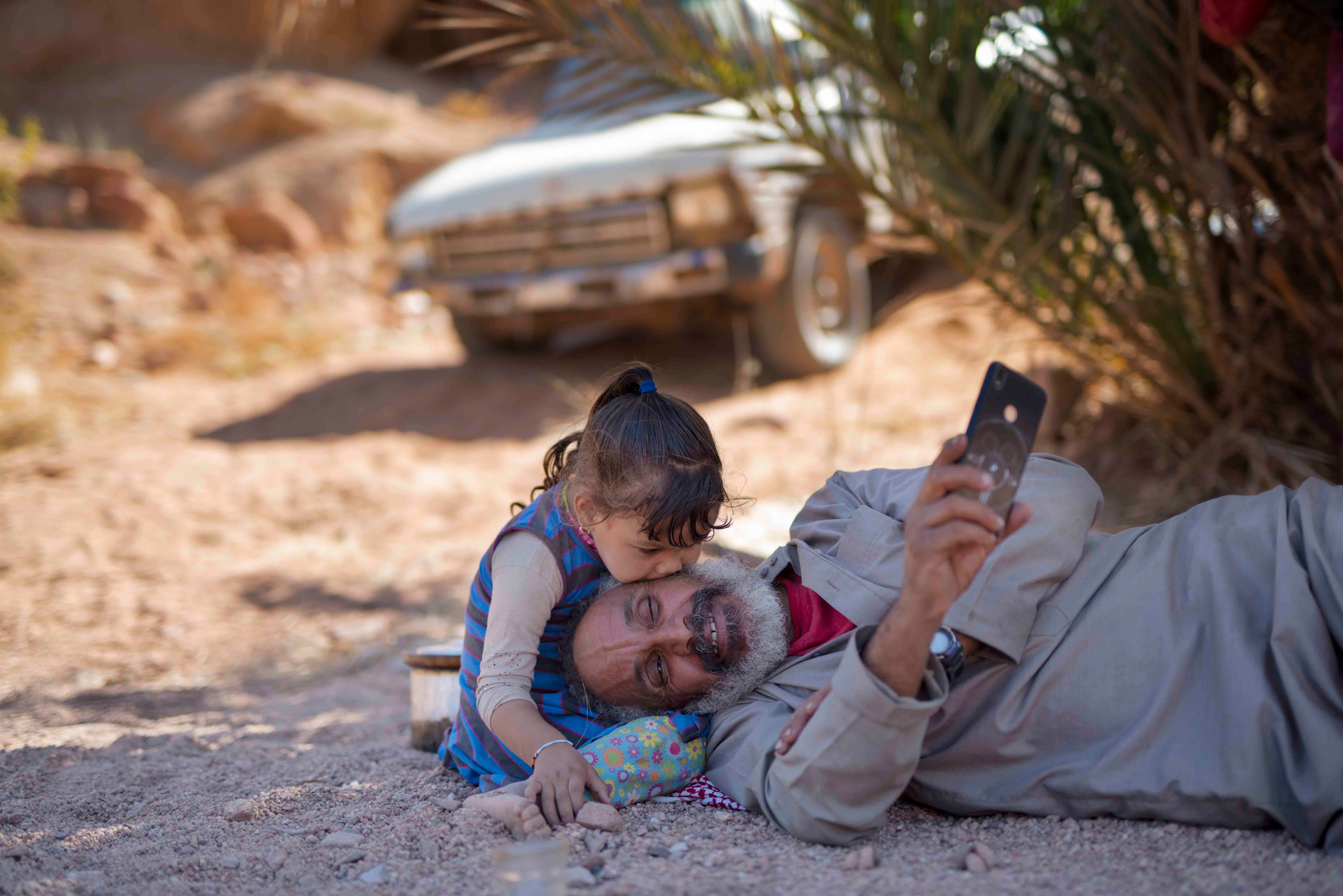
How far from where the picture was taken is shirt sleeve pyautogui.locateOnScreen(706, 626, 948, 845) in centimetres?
154

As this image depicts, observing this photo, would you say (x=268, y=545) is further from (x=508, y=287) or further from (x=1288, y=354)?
(x=1288, y=354)

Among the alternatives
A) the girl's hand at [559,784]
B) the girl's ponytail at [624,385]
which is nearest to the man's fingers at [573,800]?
the girl's hand at [559,784]

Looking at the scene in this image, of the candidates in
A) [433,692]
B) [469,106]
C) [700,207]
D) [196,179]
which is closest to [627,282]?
[700,207]

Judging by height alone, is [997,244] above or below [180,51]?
below

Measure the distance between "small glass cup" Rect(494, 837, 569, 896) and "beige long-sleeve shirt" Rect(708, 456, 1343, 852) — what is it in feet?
1.41

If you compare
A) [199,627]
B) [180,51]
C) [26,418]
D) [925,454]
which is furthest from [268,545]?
[180,51]

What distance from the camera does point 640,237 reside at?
5488 mm

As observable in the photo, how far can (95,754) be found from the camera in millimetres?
2451

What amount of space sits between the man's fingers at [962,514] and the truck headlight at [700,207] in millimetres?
4136

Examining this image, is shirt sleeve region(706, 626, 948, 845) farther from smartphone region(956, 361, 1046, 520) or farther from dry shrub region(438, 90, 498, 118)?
dry shrub region(438, 90, 498, 118)

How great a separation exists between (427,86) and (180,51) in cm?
333

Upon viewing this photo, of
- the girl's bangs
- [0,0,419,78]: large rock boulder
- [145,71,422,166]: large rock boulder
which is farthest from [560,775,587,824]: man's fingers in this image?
[0,0,419,78]: large rock boulder

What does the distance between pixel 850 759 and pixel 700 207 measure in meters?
4.20

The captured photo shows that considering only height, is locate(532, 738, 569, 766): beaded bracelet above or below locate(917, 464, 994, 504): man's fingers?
below
